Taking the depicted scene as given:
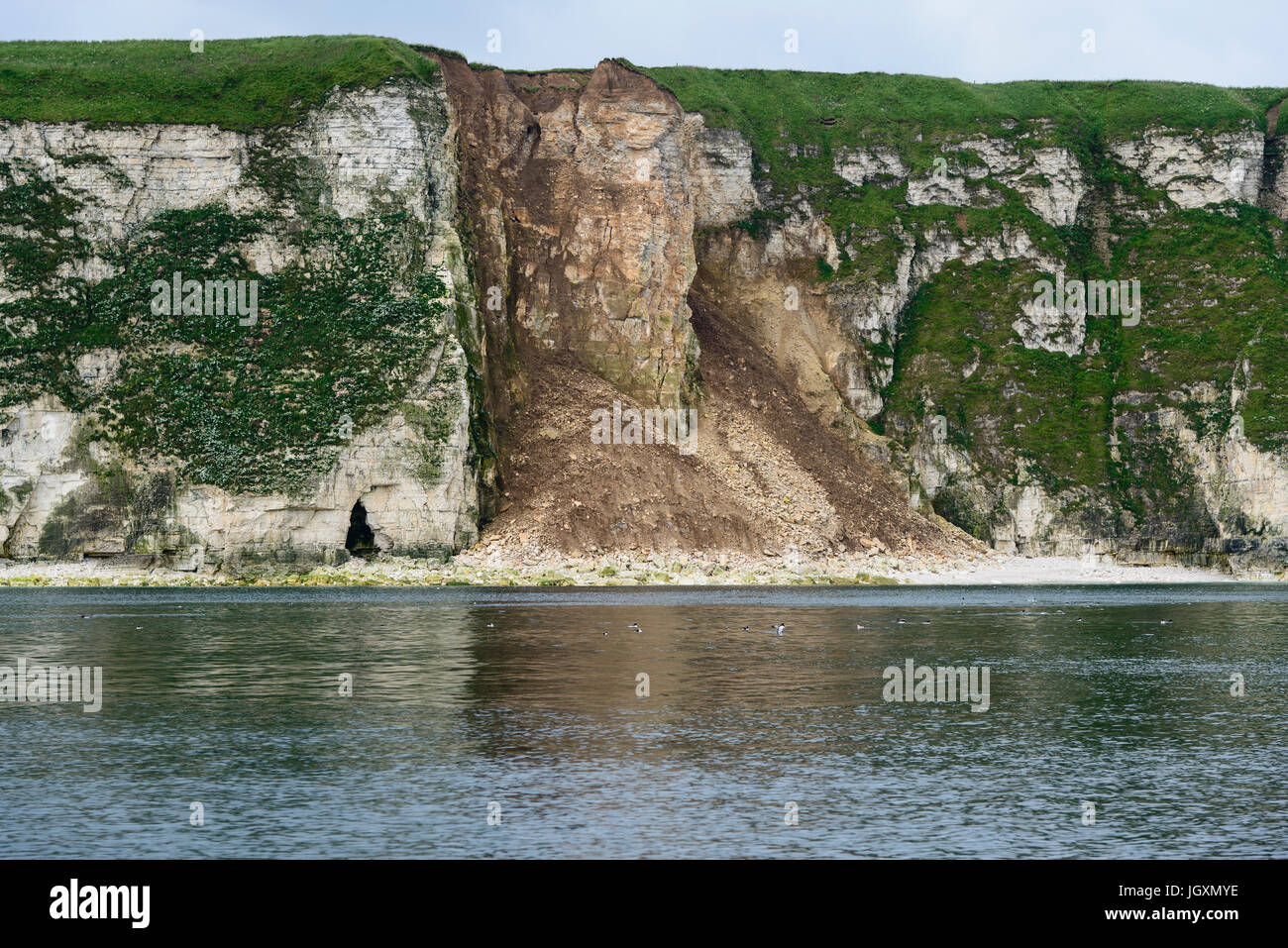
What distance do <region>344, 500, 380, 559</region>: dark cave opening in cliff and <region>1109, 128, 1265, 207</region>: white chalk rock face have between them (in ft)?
317

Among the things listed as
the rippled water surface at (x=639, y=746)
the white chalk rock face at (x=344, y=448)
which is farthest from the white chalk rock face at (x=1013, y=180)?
the rippled water surface at (x=639, y=746)

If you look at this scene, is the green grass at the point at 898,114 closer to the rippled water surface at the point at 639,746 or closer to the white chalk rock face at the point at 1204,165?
the white chalk rock face at the point at 1204,165

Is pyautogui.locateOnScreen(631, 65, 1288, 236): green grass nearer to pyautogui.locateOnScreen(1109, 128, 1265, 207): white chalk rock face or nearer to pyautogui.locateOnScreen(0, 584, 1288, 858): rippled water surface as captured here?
pyautogui.locateOnScreen(1109, 128, 1265, 207): white chalk rock face

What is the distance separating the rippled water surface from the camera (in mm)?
22703

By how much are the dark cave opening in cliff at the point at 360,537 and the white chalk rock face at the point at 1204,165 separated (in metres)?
96.6

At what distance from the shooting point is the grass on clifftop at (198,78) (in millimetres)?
116812

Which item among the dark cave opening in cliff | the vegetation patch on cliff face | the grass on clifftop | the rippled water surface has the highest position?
the grass on clifftop

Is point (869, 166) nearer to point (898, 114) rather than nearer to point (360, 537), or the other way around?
point (898, 114)

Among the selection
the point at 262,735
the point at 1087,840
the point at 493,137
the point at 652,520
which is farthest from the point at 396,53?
the point at 1087,840

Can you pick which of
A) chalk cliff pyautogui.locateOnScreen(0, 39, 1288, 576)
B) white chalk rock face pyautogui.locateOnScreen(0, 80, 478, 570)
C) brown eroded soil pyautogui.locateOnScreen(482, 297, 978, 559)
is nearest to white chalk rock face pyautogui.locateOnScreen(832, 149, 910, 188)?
chalk cliff pyautogui.locateOnScreen(0, 39, 1288, 576)

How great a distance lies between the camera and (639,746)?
30.6m

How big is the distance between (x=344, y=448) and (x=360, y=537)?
7.60 m

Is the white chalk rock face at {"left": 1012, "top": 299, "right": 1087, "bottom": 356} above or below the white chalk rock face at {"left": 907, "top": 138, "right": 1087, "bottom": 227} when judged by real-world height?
below

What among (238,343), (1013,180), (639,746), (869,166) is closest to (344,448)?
(238,343)
